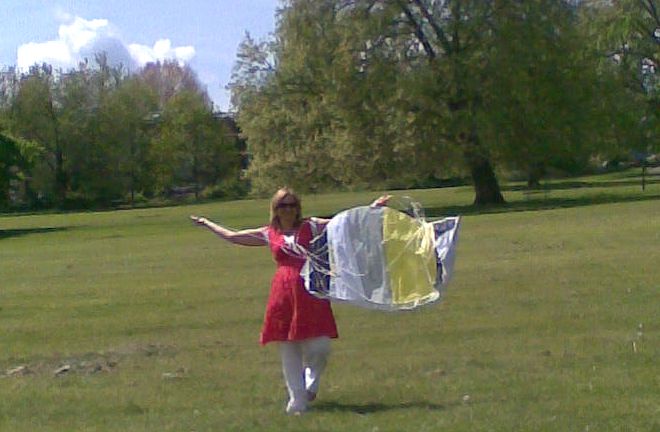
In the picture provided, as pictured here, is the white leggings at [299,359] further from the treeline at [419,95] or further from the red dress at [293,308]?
the treeline at [419,95]

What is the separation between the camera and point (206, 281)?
23.2 meters

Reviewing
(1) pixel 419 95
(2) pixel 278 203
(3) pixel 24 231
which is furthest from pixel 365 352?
(3) pixel 24 231

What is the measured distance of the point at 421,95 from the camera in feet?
170

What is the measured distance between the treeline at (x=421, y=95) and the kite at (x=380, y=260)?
42.1m

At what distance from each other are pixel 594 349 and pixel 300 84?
147 ft

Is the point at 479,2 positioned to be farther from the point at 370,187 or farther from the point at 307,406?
the point at 307,406

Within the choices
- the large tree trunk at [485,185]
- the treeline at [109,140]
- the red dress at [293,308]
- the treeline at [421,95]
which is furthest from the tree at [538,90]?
the treeline at [109,140]

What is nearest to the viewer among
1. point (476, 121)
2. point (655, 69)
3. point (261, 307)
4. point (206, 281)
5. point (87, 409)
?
point (87, 409)

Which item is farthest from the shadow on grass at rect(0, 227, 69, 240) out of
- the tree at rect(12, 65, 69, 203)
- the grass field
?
the tree at rect(12, 65, 69, 203)

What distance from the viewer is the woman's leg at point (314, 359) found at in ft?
31.5

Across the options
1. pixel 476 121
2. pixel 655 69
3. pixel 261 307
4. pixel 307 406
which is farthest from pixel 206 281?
pixel 655 69

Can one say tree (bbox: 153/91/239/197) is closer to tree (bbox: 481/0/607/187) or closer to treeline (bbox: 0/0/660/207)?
treeline (bbox: 0/0/660/207)

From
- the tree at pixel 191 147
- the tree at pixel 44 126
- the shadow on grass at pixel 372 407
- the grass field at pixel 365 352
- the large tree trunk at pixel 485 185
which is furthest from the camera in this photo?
the tree at pixel 191 147

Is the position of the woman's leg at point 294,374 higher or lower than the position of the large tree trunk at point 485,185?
higher
